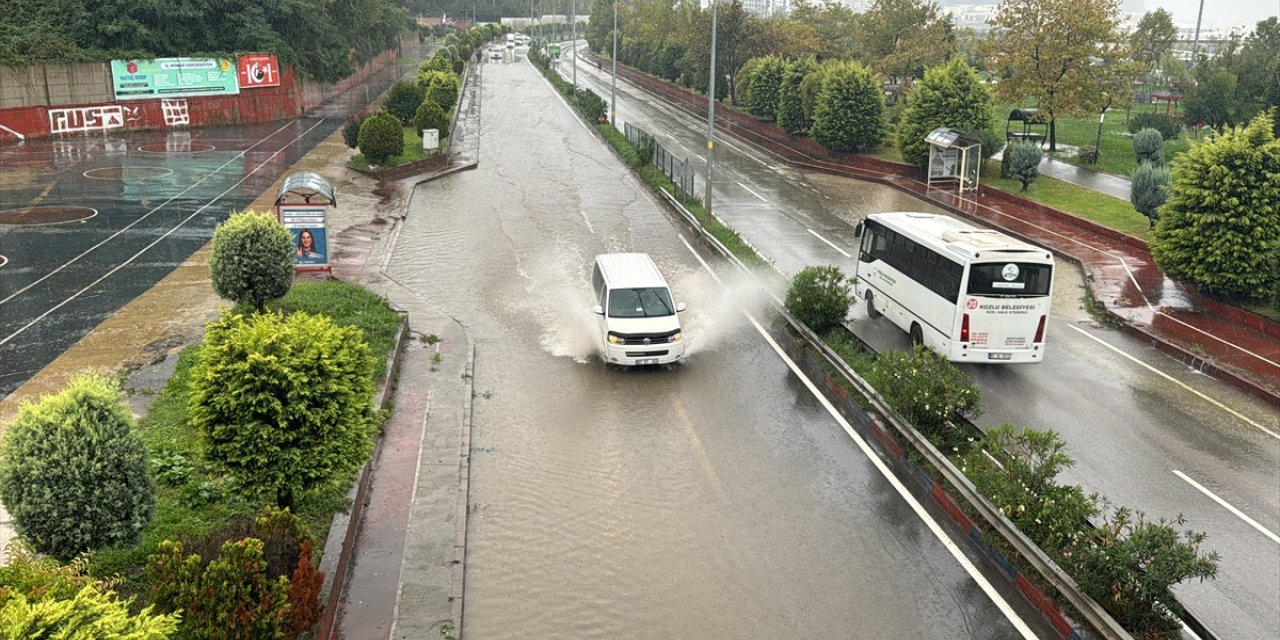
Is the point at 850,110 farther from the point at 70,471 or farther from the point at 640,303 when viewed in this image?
the point at 70,471

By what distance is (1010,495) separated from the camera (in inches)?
445

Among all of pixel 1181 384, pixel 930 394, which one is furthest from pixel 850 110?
pixel 930 394

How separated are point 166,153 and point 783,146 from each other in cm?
2888

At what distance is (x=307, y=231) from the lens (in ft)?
75.1

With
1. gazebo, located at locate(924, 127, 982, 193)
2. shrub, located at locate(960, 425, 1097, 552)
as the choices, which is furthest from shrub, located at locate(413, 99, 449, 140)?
shrub, located at locate(960, 425, 1097, 552)

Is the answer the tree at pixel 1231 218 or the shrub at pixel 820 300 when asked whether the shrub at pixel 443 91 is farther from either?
the tree at pixel 1231 218

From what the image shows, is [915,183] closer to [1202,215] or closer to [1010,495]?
[1202,215]

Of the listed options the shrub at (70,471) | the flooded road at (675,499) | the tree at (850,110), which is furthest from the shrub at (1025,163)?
the shrub at (70,471)

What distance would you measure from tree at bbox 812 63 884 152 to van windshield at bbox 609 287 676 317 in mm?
27742

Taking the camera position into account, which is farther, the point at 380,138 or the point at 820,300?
the point at 380,138

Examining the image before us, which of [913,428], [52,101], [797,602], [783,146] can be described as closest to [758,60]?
[783,146]

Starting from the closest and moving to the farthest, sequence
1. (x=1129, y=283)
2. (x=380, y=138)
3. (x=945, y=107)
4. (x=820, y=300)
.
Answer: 1. (x=820, y=300)
2. (x=1129, y=283)
3. (x=380, y=138)
4. (x=945, y=107)

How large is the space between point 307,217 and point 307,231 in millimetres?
333

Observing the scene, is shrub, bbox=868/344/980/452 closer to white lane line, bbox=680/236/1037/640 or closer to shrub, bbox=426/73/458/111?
white lane line, bbox=680/236/1037/640
